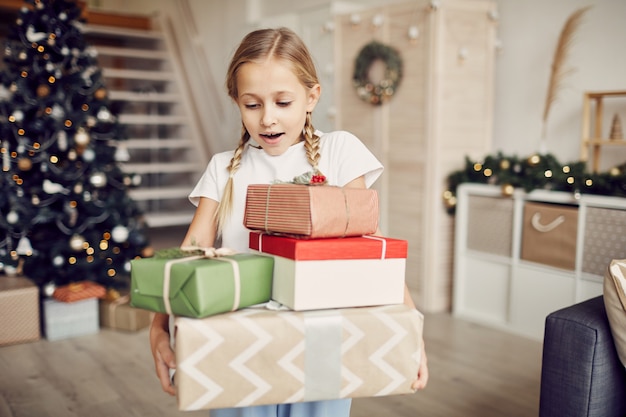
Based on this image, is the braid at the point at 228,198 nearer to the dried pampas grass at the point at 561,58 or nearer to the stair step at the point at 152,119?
the dried pampas grass at the point at 561,58

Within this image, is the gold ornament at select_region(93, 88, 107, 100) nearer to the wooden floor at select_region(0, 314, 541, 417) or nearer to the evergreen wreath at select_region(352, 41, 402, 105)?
the wooden floor at select_region(0, 314, 541, 417)

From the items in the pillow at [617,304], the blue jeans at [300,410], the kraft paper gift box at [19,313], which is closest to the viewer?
the blue jeans at [300,410]

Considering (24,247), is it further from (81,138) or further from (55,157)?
(81,138)

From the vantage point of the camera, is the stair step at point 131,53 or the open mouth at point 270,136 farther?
the stair step at point 131,53

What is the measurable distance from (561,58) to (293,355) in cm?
304

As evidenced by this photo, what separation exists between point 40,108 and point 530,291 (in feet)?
9.52

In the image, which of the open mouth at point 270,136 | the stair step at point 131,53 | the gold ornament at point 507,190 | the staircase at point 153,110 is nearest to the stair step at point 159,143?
the staircase at point 153,110

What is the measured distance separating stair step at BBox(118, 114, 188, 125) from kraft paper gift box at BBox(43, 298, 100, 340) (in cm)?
257

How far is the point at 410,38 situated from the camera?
3680 mm

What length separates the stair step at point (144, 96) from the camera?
574 centimetres

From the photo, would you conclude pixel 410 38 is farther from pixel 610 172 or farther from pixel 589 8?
pixel 610 172

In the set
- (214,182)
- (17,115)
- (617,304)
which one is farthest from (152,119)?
Result: (617,304)

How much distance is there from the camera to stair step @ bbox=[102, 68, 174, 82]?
580cm

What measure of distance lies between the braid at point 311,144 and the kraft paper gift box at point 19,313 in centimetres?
251
